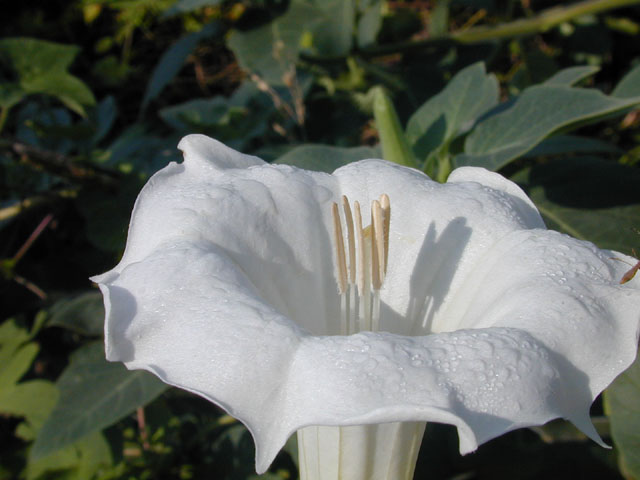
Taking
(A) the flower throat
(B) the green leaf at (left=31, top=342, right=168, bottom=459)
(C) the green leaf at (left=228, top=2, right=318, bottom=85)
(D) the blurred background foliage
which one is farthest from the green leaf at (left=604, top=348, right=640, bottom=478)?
(C) the green leaf at (left=228, top=2, right=318, bottom=85)

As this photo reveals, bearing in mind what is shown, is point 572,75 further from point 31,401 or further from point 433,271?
point 31,401

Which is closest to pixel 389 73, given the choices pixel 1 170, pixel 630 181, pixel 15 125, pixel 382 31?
pixel 382 31

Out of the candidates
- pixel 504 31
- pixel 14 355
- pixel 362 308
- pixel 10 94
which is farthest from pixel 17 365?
pixel 504 31

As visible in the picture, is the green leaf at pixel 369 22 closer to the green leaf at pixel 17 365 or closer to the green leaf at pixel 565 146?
the green leaf at pixel 565 146

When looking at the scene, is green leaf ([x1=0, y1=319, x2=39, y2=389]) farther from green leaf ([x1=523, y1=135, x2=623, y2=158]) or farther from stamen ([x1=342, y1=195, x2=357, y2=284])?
green leaf ([x1=523, y1=135, x2=623, y2=158])

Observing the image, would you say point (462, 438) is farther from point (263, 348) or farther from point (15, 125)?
point (15, 125)

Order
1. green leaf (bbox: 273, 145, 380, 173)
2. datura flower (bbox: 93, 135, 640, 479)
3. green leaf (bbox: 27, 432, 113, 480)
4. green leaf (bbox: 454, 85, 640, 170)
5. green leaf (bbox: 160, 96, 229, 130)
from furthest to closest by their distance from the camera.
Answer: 1. green leaf (bbox: 160, 96, 229, 130)
2. green leaf (bbox: 27, 432, 113, 480)
3. green leaf (bbox: 273, 145, 380, 173)
4. green leaf (bbox: 454, 85, 640, 170)
5. datura flower (bbox: 93, 135, 640, 479)

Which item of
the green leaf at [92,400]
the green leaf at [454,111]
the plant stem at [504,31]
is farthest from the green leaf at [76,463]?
the plant stem at [504,31]
